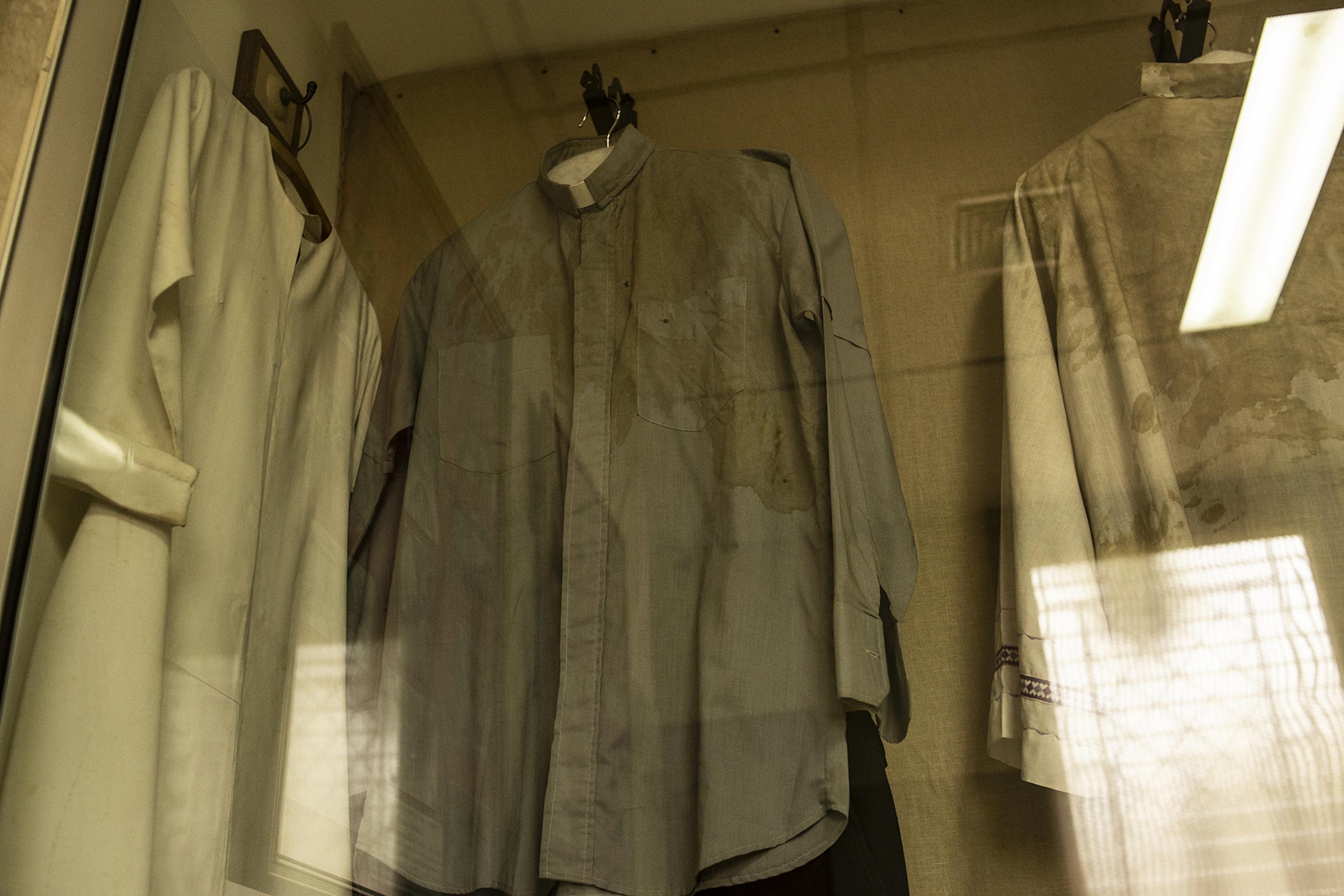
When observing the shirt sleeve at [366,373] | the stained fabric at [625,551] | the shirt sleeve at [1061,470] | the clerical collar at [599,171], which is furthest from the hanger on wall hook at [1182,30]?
the shirt sleeve at [366,373]

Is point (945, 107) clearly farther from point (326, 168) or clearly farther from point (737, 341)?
point (326, 168)

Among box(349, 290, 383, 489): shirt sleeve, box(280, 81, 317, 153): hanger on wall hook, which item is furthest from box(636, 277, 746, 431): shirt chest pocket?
box(280, 81, 317, 153): hanger on wall hook

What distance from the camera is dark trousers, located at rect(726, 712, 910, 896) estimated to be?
2.39 ft

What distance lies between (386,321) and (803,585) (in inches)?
19.0

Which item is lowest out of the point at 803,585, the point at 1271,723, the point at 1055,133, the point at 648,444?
the point at 1271,723

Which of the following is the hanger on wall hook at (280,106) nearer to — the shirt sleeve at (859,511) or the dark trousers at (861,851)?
the shirt sleeve at (859,511)

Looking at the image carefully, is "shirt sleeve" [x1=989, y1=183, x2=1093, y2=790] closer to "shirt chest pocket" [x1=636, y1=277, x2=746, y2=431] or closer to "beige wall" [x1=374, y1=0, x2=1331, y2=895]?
"beige wall" [x1=374, y1=0, x2=1331, y2=895]

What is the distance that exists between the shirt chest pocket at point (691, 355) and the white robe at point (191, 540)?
289 mm

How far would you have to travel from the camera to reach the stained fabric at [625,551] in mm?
735

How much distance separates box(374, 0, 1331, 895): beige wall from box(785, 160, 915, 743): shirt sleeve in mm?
61

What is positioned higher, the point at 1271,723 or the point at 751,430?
the point at 751,430

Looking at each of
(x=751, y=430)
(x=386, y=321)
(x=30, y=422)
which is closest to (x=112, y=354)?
(x=30, y=422)

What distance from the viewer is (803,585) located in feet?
2.55

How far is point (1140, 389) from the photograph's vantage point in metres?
0.78
